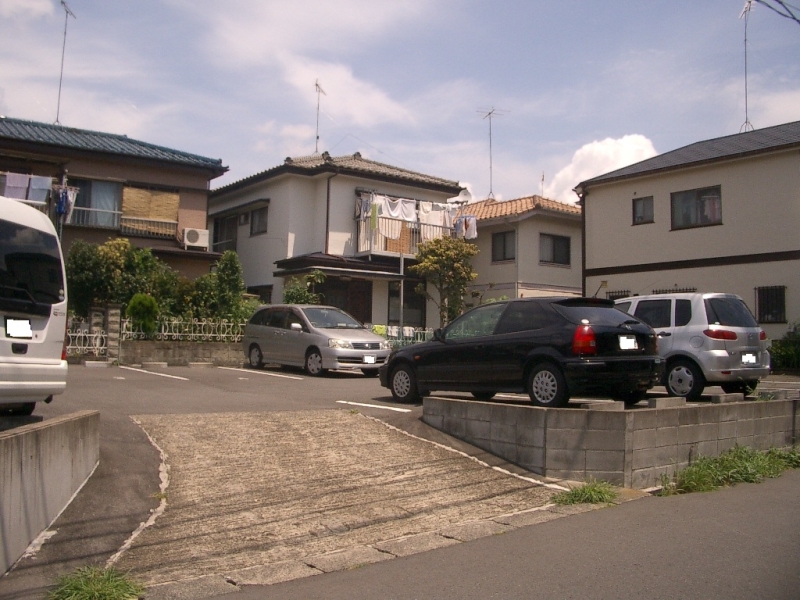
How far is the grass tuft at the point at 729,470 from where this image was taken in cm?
785

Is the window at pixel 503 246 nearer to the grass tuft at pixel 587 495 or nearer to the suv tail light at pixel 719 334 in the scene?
the suv tail light at pixel 719 334

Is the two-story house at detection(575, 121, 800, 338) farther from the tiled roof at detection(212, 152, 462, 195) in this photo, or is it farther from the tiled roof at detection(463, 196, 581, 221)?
the tiled roof at detection(212, 152, 462, 195)

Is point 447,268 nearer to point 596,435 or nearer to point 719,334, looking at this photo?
point 719,334

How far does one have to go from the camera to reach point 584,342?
8.58 meters

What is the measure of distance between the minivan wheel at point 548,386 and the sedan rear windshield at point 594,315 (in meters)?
0.65

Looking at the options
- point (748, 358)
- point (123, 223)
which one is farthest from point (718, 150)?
point (123, 223)

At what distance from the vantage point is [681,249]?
854 inches

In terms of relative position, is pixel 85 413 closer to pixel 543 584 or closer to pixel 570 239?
pixel 543 584

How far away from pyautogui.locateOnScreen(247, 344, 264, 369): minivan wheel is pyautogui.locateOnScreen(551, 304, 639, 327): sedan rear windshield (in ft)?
34.1

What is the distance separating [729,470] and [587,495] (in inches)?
87.1

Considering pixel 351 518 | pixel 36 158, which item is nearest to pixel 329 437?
pixel 351 518

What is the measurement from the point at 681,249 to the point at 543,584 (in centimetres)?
1859

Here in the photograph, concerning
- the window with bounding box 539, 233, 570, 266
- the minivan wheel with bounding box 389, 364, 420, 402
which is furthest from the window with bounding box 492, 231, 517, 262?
the minivan wheel with bounding box 389, 364, 420, 402

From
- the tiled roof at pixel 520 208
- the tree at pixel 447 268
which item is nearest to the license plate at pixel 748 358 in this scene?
the tree at pixel 447 268
